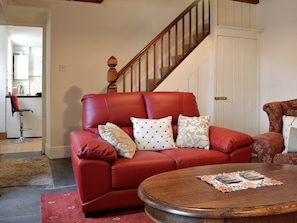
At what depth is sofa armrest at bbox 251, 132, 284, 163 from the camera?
2881 millimetres

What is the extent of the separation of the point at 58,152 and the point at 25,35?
149 inches

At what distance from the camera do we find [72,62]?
178 inches

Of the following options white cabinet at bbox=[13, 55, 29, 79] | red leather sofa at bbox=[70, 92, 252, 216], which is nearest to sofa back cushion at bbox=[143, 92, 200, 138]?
red leather sofa at bbox=[70, 92, 252, 216]

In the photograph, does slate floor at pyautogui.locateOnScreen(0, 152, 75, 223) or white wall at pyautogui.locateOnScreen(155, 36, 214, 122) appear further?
white wall at pyautogui.locateOnScreen(155, 36, 214, 122)

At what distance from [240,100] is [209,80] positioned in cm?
68

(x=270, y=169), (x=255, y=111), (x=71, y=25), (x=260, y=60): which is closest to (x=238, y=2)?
(x=260, y=60)

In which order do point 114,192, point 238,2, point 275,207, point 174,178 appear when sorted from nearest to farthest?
point 275,207 < point 174,178 < point 114,192 < point 238,2

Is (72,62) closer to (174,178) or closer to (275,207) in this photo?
(174,178)

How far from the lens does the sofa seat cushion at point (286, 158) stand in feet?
8.81

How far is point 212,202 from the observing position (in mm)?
1463

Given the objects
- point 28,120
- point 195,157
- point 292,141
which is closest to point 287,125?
point 292,141

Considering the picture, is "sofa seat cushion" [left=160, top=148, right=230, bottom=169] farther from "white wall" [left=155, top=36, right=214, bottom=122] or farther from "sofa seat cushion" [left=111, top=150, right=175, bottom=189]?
"white wall" [left=155, top=36, right=214, bottom=122]

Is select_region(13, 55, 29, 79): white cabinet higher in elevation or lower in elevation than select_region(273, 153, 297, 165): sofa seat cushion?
higher

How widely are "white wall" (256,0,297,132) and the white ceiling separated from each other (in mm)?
4528
